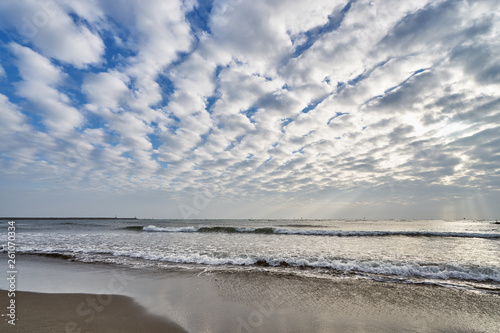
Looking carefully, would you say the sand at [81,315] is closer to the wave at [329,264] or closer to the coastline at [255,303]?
the coastline at [255,303]

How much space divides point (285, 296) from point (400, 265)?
6.22 metres

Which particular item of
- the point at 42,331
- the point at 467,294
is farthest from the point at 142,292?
the point at 467,294

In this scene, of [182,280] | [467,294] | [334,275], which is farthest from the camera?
[334,275]

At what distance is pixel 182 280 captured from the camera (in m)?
7.66

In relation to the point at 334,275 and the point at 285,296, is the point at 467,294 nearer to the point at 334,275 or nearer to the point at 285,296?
the point at 334,275

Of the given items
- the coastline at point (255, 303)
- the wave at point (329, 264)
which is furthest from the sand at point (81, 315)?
the wave at point (329, 264)

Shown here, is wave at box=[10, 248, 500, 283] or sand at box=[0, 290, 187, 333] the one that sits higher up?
sand at box=[0, 290, 187, 333]

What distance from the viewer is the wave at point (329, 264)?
27.2 feet

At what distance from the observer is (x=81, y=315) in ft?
16.3

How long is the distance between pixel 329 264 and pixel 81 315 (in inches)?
344

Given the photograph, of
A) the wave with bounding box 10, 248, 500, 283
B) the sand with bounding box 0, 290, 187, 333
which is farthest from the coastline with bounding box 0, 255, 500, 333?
the wave with bounding box 10, 248, 500, 283

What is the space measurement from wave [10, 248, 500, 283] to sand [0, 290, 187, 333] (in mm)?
4728

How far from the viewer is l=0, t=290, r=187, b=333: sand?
4422 millimetres

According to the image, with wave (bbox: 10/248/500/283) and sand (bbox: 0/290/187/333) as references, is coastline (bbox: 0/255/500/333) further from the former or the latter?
wave (bbox: 10/248/500/283)
